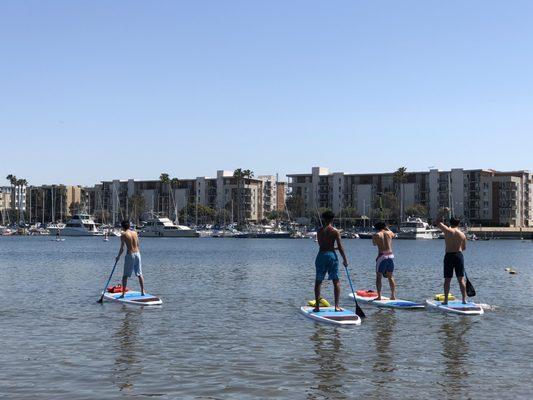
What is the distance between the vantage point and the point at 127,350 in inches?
566

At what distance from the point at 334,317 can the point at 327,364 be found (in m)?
4.83

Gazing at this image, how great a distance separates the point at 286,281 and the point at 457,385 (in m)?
23.6

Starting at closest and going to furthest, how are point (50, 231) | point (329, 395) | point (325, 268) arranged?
point (329, 395) < point (325, 268) < point (50, 231)

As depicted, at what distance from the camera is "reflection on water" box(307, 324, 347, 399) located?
11.0m

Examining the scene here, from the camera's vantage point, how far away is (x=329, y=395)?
35.3ft

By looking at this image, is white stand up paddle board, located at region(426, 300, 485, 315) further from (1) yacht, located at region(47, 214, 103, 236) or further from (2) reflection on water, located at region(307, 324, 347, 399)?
(1) yacht, located at region(47, 214, 103, 236)

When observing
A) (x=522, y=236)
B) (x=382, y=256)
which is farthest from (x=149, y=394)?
(x=522, y=236)

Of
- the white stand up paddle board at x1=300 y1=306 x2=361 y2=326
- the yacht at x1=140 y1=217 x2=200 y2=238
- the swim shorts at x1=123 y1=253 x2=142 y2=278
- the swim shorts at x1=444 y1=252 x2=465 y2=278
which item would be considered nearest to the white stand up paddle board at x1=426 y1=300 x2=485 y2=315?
the swim shorts at x1=444 y1=252 x2=465 y2=278

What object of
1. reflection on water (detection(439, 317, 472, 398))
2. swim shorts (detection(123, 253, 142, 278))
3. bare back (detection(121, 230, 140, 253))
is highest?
bare back (detection(121, 230, 140, 253))

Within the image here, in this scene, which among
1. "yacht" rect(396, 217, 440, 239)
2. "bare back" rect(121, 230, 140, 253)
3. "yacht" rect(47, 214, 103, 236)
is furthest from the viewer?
"yacht" rect(47, 214, 103, 236)

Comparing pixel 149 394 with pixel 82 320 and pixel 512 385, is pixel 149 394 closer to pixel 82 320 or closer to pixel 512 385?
pixel 512 385

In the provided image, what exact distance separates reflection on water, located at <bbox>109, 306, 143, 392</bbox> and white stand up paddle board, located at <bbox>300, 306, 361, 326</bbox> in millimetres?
4571

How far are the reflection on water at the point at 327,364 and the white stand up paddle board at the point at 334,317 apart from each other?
32 cm

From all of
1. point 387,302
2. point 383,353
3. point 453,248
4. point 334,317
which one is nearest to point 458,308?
point 453,248
